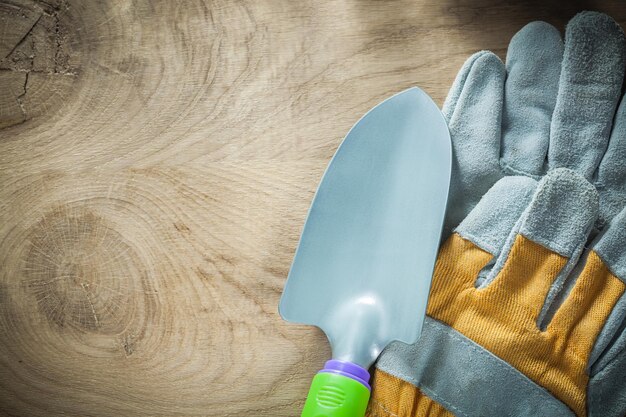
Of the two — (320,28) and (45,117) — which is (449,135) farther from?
(45,117)

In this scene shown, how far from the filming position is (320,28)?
1.83 ft

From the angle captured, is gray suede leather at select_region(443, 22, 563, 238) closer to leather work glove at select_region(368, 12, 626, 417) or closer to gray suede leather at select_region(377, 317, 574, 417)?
leather work glove at select_region(368, 12, 626, 417)

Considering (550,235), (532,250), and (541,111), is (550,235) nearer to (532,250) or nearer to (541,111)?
(532,250)

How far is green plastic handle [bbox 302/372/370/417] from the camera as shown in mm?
449

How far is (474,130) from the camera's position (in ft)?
1.69

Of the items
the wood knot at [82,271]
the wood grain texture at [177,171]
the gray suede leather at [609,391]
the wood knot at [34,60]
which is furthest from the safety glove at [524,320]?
the wood knot at [34,60]

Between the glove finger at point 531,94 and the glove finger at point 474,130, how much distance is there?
13mm

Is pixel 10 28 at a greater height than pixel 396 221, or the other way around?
pixel 10 28

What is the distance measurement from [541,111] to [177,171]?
36cm

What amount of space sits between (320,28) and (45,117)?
Answer: 0.98ft

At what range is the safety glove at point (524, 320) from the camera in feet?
1.60

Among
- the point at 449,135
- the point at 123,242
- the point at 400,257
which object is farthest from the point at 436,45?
the point at 123,242

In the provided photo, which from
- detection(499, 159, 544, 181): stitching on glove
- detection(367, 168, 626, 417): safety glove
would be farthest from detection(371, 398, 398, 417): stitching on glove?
detection(499, 159, 544, 181): stitching on glove

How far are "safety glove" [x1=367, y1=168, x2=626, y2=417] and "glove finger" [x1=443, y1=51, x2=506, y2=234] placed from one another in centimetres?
2
